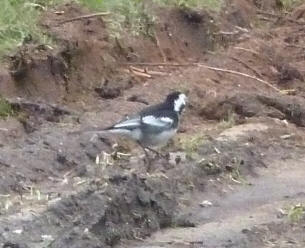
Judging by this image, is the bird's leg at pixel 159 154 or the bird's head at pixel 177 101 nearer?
the bird's leg at pixel 159 154

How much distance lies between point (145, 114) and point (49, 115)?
1200 mm

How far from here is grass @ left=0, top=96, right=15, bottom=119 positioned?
11555mm

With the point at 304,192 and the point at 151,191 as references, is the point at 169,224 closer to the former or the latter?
the point at 151,191

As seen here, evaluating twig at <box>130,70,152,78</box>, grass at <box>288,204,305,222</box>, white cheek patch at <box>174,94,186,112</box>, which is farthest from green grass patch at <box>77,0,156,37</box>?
grass at <box>288,204,305,222</box>

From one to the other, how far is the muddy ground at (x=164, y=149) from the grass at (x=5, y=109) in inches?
4.5

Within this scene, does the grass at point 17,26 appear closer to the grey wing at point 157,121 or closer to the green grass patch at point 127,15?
the green grass patch at point 127,15

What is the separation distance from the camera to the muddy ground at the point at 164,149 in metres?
8.65

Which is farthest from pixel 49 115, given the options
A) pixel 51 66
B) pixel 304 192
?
pixel 304 192

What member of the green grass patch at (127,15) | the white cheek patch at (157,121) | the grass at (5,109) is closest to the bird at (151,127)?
the white cheek patch at (157,121)

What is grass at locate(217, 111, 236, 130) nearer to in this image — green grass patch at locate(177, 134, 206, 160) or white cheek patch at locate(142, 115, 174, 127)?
green grass patch at locate(177, 134, 206, 160)

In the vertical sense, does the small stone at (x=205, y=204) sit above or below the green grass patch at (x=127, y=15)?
below

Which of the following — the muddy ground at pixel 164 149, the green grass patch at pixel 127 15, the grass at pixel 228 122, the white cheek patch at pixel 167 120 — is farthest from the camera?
the green grass patch at pixel 127 15

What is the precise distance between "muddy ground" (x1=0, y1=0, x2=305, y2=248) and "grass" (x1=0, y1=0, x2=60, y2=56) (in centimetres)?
16

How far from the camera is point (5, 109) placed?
1161 centimetres
